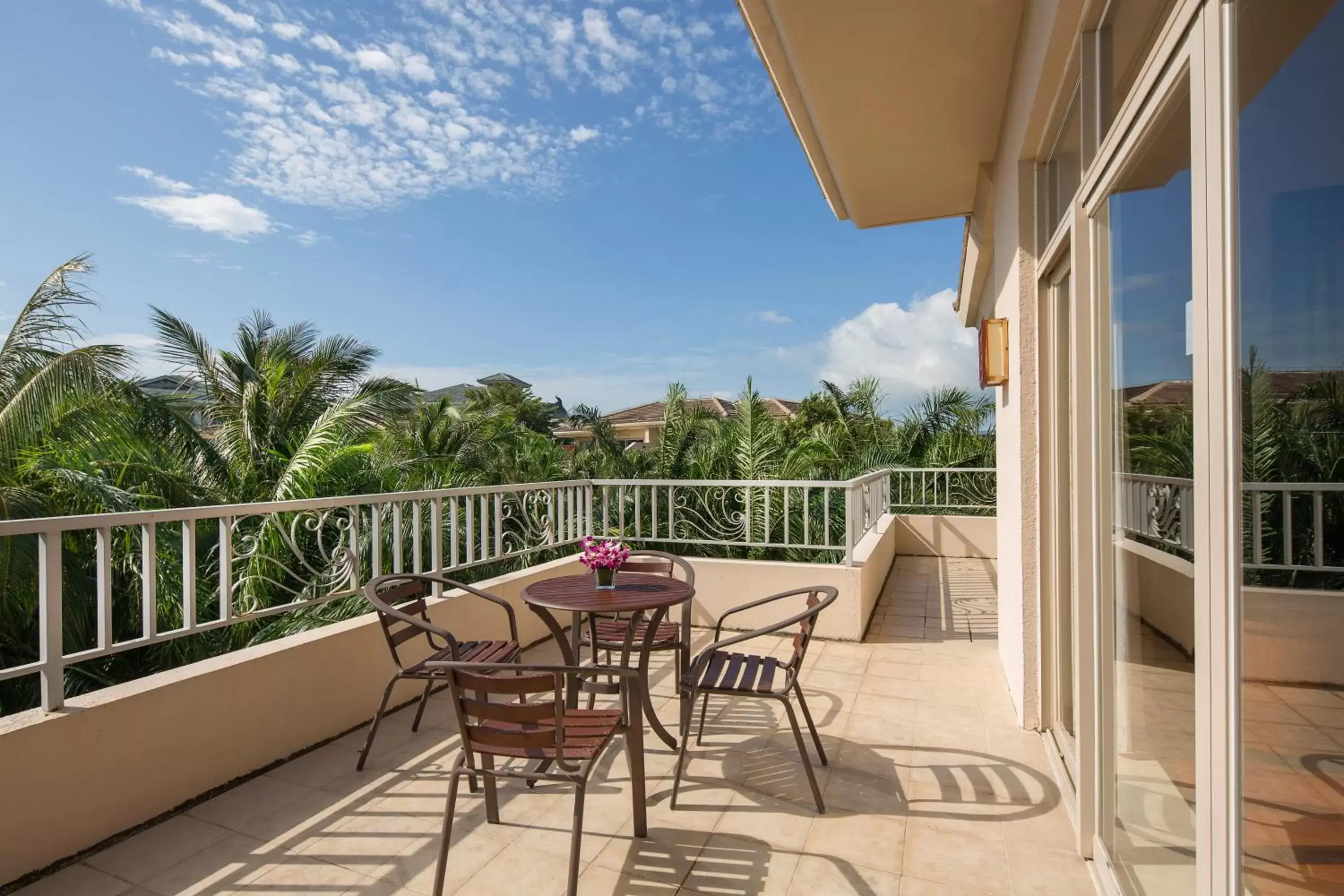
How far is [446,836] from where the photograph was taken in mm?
2145

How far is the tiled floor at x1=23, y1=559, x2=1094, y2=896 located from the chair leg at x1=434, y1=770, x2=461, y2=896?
18 cm

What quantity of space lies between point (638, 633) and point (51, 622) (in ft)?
8.24

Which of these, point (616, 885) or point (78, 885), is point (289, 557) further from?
point (616, 885)

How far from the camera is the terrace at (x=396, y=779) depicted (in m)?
2.31

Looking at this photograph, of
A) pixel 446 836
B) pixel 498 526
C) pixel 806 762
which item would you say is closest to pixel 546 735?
pixel 446 836

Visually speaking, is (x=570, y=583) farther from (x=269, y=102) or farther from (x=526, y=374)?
(x=526, y=374)

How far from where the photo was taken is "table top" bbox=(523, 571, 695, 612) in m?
3.00

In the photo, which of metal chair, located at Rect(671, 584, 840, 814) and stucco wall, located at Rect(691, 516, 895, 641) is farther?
stucco wall, located at Rect(691, 516, 895, 641)

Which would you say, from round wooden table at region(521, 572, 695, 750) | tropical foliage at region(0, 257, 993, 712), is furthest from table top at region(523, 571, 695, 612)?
tropical foliage at region(0, 257, 993, 712)

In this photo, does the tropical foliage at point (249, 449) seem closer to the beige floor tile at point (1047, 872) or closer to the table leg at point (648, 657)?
the table leg at point (648, 657)

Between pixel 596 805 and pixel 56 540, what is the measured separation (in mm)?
2264

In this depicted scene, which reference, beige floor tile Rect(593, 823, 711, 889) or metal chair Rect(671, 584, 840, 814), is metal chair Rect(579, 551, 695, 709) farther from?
beige floor tile Rect(593, 823, 711, 889)

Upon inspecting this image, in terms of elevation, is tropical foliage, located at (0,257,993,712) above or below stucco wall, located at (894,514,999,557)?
above

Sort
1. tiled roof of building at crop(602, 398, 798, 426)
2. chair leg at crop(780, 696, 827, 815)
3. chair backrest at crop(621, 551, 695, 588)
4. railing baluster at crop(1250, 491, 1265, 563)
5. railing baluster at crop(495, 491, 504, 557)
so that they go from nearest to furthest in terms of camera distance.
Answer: railing baluster at crop(1250, 491, 1265, 563) < chair leg at crop(780, 696, 827, 815) < chair backrest at crop(621, 551, 695, 588) < railing baluster at crop(495, 491, 504, 557) < tiled roof of building at crop(602, 398, 798, 426)
